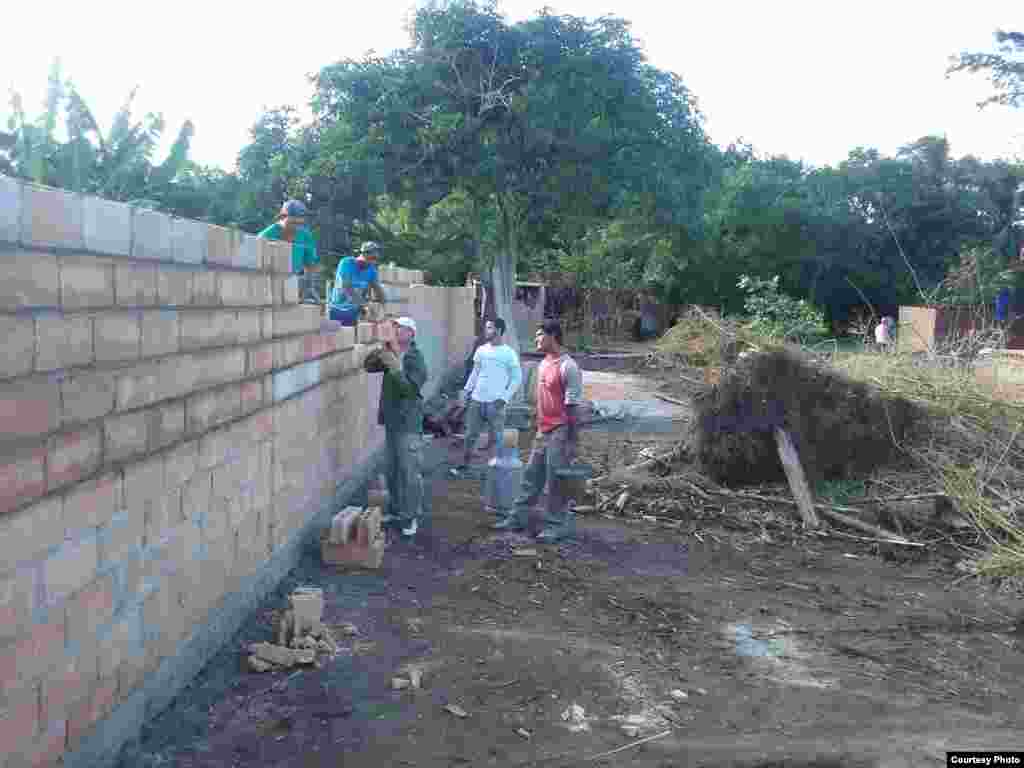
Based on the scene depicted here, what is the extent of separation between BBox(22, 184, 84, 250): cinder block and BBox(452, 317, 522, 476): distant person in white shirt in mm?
7372

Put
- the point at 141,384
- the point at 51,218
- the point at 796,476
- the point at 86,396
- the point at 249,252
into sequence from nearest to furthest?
the point at 51,218
the point at 86,396
the point at 141,384
the point at 249,252
the point at 796,476

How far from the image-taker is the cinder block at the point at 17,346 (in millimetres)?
3113

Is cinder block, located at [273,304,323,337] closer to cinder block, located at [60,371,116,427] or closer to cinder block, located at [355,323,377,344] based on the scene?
cinder block, located at [355,323,377,344]

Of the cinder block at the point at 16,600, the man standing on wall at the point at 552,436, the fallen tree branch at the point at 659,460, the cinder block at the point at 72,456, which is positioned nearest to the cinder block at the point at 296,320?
the man standing on wall at the point at 552,436

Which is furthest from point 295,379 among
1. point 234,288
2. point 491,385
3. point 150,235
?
point 491,385

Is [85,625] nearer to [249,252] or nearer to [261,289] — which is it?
[249,252]

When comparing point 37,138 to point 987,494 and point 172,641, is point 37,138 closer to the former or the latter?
point 172,641

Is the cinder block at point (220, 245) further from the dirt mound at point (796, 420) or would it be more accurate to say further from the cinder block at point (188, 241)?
the dirt mound at point (796, 420)

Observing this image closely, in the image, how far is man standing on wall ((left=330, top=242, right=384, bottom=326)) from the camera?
991cm

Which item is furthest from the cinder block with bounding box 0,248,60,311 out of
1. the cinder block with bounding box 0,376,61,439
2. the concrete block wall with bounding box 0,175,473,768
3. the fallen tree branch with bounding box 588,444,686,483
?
the fallen tree branch with bounding box 588,444,686,483

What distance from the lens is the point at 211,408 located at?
5.14m

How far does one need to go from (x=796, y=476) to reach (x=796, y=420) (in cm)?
65

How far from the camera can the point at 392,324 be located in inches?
325

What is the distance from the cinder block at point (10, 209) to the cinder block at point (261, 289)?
105 inches
